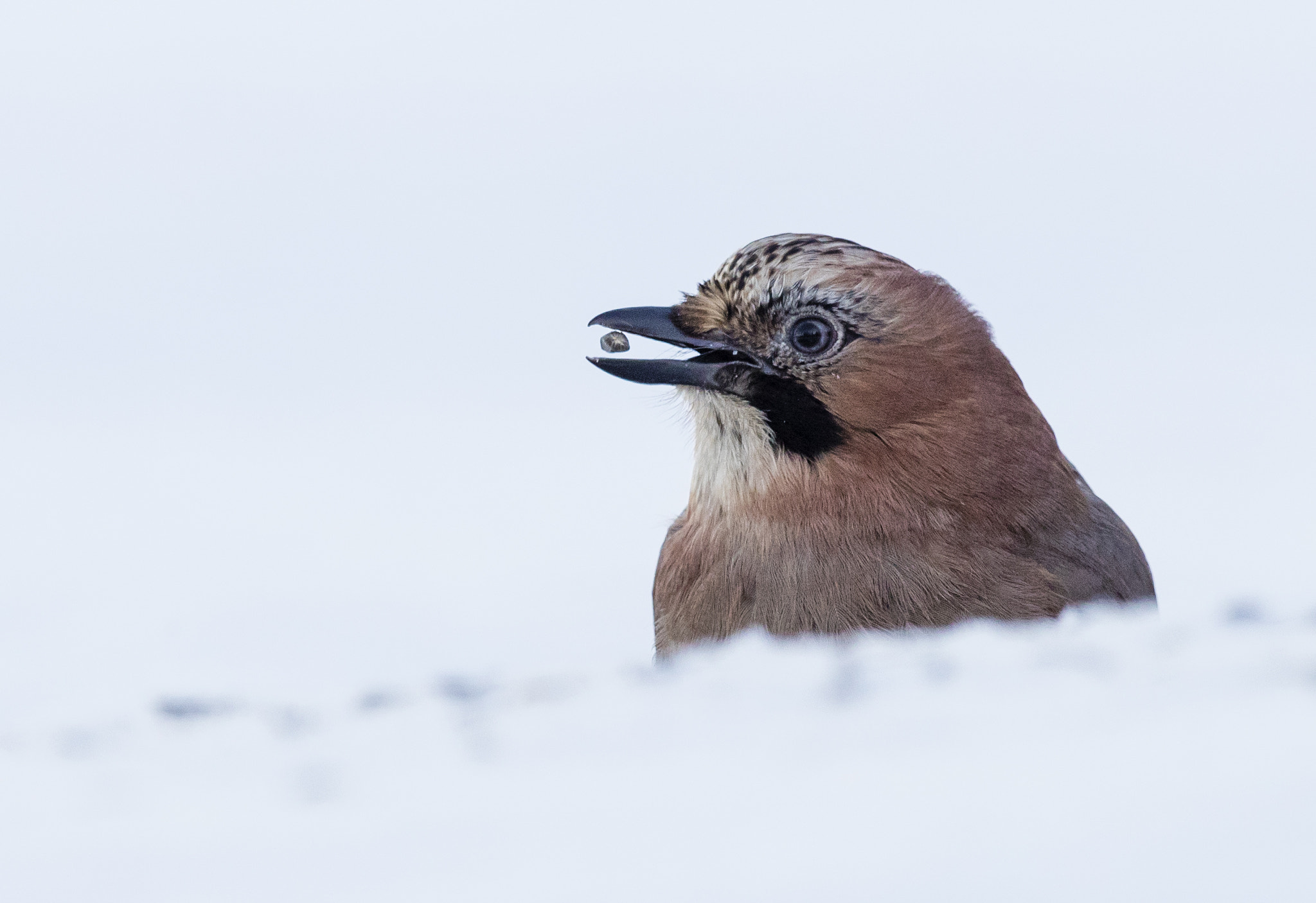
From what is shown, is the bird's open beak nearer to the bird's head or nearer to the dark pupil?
the bird's head

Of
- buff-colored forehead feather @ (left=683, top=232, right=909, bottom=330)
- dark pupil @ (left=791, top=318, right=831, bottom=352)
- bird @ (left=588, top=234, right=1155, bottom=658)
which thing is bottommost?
bird @ (left=588, top=234, right=1155, bottom=658)

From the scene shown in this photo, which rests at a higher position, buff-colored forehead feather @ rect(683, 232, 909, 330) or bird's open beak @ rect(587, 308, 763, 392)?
buff-colored forehead feather @ rect(683, 232, 909, 330)

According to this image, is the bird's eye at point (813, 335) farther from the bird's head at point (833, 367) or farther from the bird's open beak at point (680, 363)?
the bird's open beak at point (680, 363)

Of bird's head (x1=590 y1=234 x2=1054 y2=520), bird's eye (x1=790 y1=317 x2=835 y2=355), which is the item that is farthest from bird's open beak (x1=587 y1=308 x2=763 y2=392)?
bird's eye (x1=790 y1=317 x2=835 y2=355)

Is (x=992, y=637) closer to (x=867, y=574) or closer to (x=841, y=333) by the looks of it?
(x=867, y=574)

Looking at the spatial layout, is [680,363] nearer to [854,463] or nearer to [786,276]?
[786,276]

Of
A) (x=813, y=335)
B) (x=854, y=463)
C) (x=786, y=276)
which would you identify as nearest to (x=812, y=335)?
(x=813, y=335)
